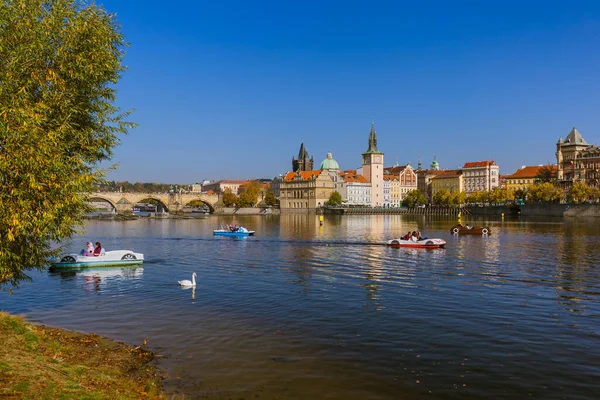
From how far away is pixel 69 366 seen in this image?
1329 cm

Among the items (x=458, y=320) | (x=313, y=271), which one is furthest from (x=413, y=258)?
(x=458, y=320)

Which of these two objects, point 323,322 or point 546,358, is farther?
point 323,322

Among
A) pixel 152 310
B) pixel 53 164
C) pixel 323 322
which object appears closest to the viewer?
pixel 53 164

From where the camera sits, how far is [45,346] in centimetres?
1482

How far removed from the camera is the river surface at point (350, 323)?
1404 centimetres

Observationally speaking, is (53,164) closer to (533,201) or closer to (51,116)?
(51,116)

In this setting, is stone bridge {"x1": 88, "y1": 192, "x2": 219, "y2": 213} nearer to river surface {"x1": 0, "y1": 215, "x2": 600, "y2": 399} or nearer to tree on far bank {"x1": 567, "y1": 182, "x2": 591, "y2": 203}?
tree on far bank {"x1": 567, "y1": 182, "x2": 591, "y2": 203}

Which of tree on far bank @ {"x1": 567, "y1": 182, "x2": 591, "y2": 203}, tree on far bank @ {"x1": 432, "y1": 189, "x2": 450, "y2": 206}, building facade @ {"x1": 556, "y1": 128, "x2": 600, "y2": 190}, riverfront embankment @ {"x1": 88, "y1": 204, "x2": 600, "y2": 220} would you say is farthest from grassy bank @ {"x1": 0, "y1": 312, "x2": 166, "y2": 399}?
tree on far bank @ {"x1": 432, "y1": 189, "x2": 450, "y2": 206}

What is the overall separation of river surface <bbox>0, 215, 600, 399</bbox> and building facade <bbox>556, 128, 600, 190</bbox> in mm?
144506

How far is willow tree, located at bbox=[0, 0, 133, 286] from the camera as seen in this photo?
47.9ft

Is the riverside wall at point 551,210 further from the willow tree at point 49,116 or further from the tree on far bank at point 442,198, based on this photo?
the willow tree at point 49,116

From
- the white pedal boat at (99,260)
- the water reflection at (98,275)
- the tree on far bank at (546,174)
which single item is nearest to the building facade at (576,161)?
the tree on far bank at (546,174)

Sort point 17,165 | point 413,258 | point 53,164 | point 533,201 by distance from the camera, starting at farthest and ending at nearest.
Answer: point 533,201, point 413,258, point 53,164, point 17,165

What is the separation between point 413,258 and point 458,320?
2218 cm
